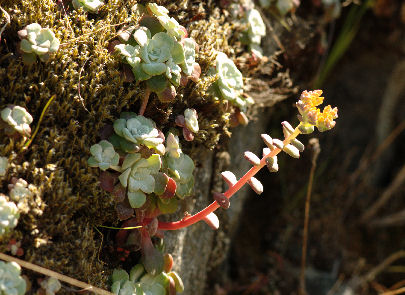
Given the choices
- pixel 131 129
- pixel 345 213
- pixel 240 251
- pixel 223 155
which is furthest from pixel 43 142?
pixel 345 213

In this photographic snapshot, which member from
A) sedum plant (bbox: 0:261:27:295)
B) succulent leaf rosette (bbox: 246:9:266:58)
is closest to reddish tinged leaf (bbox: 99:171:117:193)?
sedum plant (bbox: 0:261:27:295)

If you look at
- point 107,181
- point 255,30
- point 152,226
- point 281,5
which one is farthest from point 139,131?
point 281,5

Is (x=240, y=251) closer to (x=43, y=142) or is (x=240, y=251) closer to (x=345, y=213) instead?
(x=345, y=213)

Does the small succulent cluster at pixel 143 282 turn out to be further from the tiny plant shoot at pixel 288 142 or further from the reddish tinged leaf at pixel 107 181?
the reddish tinged leaf at pixel 107 181

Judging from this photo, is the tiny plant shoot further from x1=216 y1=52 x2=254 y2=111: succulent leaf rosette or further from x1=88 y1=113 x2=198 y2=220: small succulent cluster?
x1=216 y1=52 x2=254 y2=111: succulent leaf rosette

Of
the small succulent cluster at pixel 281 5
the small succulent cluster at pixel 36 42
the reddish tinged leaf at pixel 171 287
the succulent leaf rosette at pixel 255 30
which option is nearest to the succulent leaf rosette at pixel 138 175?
the reddish tinged leaf at pixel 171 287
